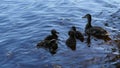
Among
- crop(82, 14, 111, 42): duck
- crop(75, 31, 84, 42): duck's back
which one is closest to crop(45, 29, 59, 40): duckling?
crop(75, 31, 84, 42): duck's back

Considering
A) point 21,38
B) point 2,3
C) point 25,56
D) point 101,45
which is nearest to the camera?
point 25,56

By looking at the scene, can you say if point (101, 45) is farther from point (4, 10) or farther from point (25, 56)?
point (4, 10)

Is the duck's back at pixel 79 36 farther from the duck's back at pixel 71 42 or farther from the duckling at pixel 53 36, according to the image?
the duckling at pixel 53 36

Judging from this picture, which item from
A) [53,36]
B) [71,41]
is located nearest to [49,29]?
[53,36]

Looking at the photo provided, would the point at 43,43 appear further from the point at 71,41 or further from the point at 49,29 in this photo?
the point at 49,29

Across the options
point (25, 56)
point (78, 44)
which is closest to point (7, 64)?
point (25, 56)

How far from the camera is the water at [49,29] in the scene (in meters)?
11.7

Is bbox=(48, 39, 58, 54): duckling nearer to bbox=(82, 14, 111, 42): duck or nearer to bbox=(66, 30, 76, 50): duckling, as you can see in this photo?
bbox=(66, 30, 76, 50): duckling

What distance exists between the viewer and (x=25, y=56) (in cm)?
1220

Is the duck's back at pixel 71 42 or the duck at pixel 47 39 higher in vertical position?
the duck at pixel 47 39

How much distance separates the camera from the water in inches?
462

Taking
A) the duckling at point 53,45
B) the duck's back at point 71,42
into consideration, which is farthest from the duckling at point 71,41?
the duckling at point 53,45

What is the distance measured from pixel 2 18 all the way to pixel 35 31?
2.58 meters

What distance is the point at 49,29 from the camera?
14.7 metres
